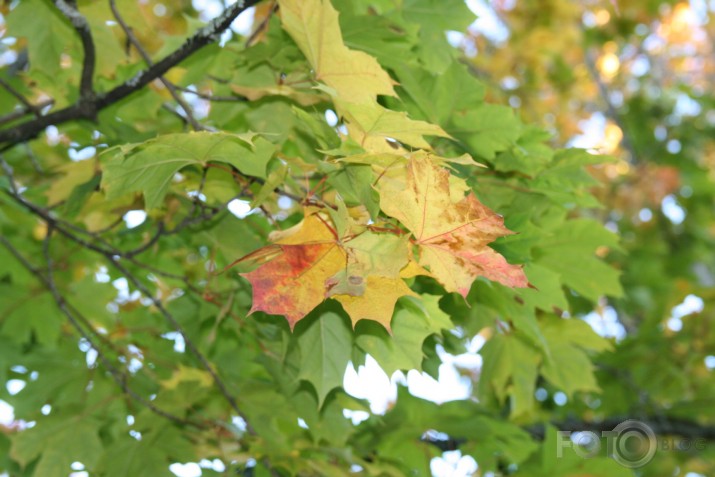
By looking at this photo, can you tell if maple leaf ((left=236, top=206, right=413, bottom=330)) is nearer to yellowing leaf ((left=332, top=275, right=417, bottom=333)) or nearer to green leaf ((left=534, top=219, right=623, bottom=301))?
yellowing leaf ((left=332, top=275, right=417, bottom=333))

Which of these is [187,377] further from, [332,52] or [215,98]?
[332,52]

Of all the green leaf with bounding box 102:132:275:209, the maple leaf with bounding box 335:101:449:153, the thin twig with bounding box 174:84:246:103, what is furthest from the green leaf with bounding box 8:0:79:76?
the maple leaf with bounding box 335:101:449:153

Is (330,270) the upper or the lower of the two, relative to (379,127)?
lower

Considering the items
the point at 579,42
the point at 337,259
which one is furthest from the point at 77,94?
the point at 579,42

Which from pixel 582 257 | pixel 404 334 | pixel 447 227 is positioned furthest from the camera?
pixel 582 257

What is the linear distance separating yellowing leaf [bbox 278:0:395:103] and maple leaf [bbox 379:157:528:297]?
0.30m

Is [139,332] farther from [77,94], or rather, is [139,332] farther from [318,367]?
[318,367]

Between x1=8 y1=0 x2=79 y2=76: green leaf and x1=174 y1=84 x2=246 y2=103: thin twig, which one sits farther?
x1=8 y1=0 x2=79 y2=76: green leaf

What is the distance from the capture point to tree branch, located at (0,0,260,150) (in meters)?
1.52

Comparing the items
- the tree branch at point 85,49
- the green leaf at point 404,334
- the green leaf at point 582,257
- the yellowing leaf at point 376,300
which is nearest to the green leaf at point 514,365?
the green leaf at point 582,257

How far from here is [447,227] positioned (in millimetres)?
1170

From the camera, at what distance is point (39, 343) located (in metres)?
2.53

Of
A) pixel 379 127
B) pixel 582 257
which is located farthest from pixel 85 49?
pixel 582 257

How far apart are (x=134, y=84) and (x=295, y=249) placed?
0.76 meters
